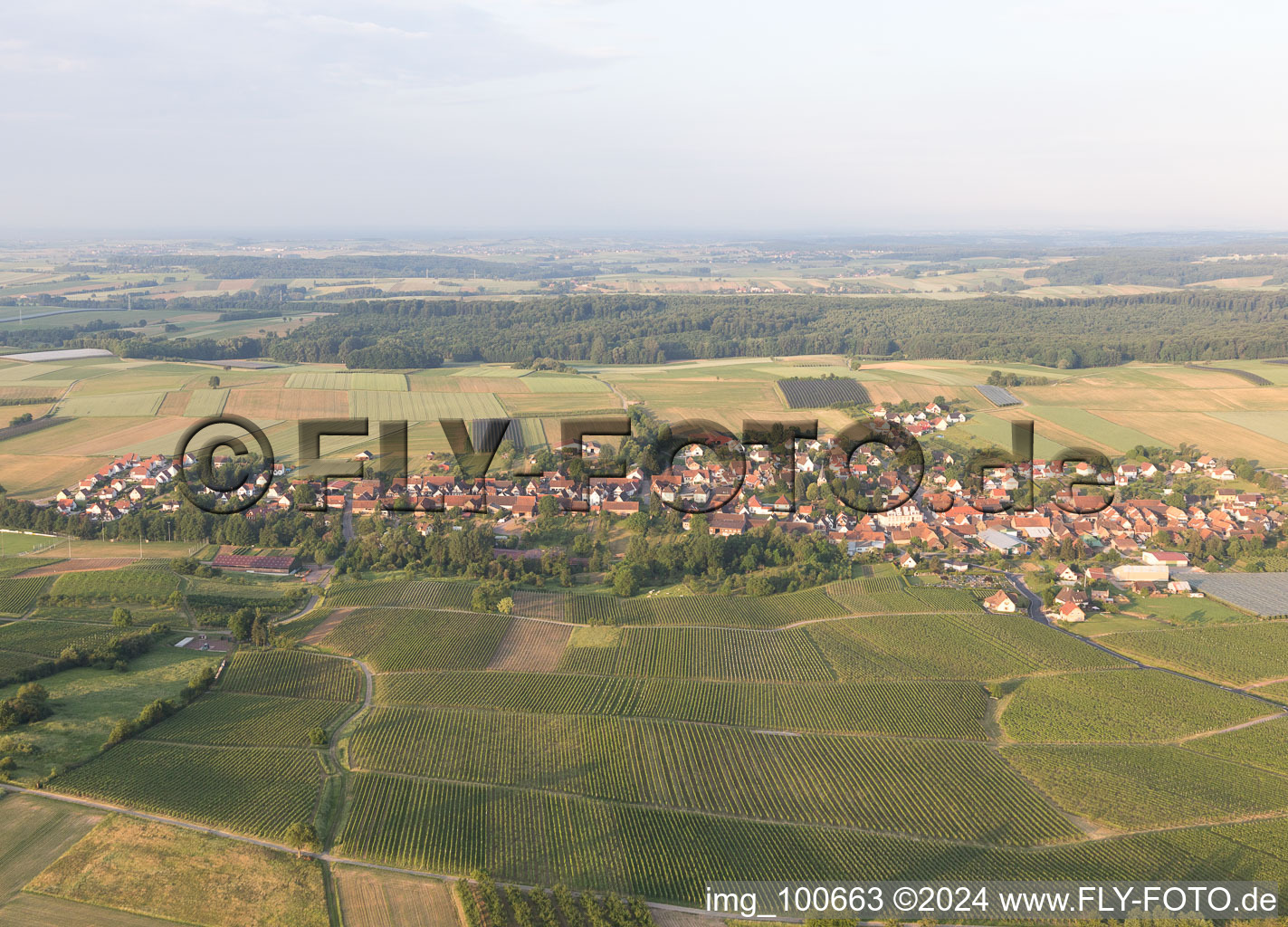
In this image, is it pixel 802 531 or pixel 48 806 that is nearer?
pixel 48 806

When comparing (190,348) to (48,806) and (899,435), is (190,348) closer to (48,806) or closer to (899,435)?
(899,435)

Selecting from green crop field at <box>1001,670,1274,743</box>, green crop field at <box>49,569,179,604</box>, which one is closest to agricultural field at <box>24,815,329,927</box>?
green crop field at <box>49,569,179,604</box>

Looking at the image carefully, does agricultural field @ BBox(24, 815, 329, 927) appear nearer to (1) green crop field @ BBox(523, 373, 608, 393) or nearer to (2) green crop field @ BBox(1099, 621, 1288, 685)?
(2) green crop field @ BBox(1099, 621, 1288, 685)

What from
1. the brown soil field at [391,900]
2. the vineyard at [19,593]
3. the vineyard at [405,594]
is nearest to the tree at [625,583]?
the vineyard at [405,594]

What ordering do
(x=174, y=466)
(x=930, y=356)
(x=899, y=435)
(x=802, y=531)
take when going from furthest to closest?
(x=930, y=356)
(x=899, y=435)
(x=174, y=466)
(x=802, y=531)

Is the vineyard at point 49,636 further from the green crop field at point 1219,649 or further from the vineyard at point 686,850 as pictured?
the green crop field at point 1219,649

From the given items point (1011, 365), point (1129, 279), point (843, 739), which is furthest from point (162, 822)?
point (1129, 279)

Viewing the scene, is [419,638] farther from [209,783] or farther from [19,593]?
[19,593]
